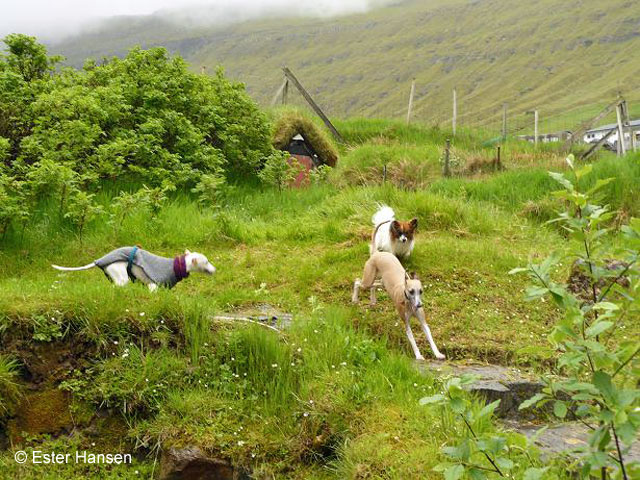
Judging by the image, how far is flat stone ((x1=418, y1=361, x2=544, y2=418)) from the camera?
651 centimetres

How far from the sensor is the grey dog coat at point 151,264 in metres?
7.68

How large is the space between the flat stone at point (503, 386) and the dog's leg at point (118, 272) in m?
3.73

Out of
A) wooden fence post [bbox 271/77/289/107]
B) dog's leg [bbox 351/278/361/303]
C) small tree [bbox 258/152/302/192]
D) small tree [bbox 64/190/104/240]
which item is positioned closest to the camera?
dog's leg [bbox 351/278/361/303]

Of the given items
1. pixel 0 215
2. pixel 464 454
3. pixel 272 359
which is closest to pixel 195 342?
pixel 272 359

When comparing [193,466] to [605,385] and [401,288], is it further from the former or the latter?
[605,385]

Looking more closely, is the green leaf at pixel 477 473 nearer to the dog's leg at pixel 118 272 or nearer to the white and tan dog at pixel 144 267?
the white and tan dog at pixel 144 267

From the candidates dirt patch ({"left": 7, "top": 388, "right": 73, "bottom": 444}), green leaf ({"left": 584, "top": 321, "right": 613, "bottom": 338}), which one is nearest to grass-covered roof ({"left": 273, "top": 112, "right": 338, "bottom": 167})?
dirt patch ({"left": 7, "top": 388, "right": 73, "bottom": 444})

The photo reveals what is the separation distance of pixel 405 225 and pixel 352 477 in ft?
15.8

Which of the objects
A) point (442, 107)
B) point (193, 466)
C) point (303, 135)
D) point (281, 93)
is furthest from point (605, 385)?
point (442, 107)

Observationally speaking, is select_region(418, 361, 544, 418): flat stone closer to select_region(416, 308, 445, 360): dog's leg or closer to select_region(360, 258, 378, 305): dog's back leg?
select_region(416, 308, 445, 360): dog's leg

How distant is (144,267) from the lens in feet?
25.3

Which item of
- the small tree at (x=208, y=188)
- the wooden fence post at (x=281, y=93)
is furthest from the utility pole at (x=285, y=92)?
the small tree at (x=208, y=188)

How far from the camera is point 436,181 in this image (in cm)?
1595

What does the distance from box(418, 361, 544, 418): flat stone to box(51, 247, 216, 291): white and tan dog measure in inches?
127
